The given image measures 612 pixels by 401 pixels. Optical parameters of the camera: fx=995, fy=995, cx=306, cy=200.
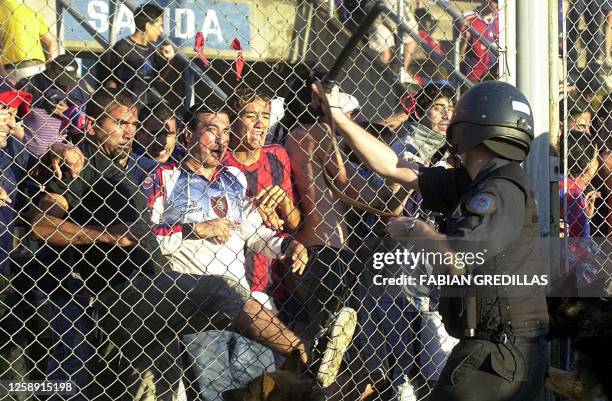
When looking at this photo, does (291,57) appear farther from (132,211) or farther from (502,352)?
(502,352)

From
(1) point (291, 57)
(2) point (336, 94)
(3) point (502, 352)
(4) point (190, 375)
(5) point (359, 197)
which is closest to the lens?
(3) point (502, 352)

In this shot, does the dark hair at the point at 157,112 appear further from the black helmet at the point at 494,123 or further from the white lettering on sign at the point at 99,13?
the black helmet at the point at 494,123

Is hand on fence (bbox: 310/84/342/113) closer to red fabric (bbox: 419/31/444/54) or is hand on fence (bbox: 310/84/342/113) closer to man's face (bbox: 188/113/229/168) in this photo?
man's face (bbox: 188/113/229/168)

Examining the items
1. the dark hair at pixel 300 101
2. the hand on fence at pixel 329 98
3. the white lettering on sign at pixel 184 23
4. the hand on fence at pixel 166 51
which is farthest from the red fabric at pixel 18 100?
the white lettering on sign at pixel 184 23

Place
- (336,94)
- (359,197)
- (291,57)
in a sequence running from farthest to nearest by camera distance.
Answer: (291,57)
(359,197)
(336,94)

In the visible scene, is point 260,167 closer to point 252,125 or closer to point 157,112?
point 252,125

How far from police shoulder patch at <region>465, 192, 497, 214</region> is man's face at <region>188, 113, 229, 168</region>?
1.97 meters

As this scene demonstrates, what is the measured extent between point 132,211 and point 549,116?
2313mm

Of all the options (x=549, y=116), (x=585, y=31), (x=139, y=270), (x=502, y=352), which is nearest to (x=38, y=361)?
(x=139, y=270)

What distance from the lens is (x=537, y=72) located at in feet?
17.7

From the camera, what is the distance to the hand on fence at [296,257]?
565 centimetres

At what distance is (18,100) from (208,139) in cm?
106

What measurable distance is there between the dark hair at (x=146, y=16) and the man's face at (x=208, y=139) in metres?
1.16

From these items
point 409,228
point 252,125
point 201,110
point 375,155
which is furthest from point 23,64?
point 409,228
